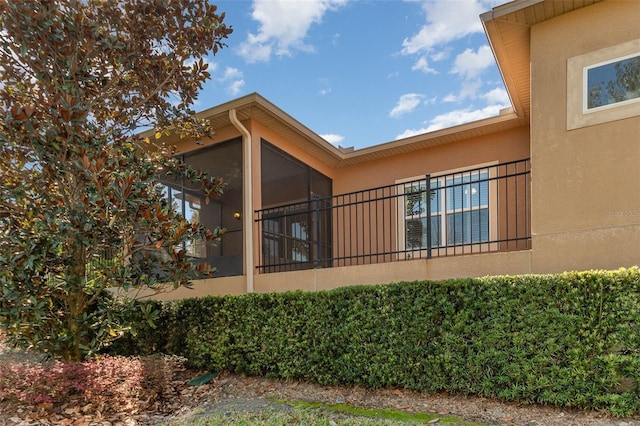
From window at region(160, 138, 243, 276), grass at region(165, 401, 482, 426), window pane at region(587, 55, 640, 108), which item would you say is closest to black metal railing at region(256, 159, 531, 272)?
window at region(160, 138, 243, 276)

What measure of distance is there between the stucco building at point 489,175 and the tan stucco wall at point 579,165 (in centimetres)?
1

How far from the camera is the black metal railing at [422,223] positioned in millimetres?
7227

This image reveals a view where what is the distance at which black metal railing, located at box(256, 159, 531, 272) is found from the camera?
723 cm

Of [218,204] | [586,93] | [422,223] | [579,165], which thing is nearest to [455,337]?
[579,165]

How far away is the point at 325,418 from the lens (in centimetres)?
421

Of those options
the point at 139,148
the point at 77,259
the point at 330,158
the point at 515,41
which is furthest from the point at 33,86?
the point at 515,41

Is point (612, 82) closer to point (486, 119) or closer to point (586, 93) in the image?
point (586, 93)

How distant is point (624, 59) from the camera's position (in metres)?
4.54

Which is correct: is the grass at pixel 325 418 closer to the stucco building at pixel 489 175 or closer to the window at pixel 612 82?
the stucco building at pixel 489 175

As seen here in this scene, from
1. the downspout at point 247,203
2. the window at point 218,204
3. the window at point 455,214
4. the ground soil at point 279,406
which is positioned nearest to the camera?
the ground soil at point 279,406

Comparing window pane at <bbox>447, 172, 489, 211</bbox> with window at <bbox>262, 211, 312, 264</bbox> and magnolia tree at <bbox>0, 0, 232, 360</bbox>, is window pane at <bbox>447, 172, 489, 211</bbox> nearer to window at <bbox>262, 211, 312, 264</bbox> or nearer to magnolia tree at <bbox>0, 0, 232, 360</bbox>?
window at <bbox>262, 211, 312, 264</bbox>

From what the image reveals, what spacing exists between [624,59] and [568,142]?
1.09 meters

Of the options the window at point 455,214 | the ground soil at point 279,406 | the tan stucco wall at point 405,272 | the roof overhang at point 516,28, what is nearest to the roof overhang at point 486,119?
the roof overhang at point 516,28

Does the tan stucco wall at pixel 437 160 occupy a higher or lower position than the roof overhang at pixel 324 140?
lower
